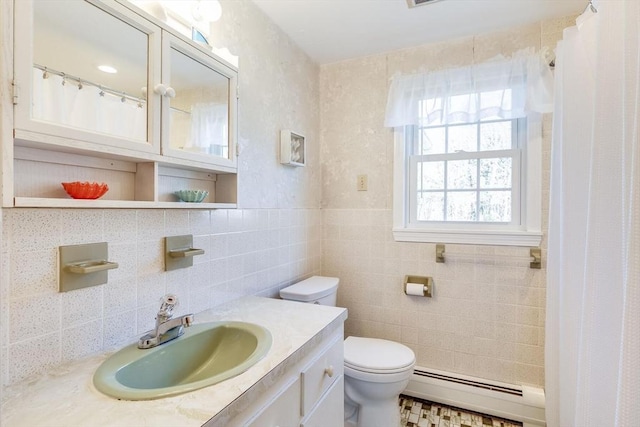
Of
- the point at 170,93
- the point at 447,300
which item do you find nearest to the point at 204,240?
the point at 170,93

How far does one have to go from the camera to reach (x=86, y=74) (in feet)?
2.82

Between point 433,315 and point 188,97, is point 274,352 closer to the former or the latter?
point 188,97

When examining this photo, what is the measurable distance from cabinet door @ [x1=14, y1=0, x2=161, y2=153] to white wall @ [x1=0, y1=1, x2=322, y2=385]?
261 millimetres

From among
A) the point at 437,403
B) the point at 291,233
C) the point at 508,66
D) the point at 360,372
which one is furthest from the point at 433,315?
the point at 508,66

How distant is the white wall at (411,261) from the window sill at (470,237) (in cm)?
4

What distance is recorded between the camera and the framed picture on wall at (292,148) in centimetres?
189

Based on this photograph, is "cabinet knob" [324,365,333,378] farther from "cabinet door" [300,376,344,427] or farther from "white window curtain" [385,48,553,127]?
"white window curtain" [385,48,553,127]

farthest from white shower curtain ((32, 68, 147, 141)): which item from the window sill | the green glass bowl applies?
the window sill

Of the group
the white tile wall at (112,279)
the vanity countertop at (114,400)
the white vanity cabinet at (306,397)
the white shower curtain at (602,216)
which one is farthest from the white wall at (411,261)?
the vanity countertop at (114,400)

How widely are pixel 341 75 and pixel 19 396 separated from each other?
7.47 ft

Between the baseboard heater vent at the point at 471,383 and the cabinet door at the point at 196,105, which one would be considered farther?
the baseboard heater vent at the point at 471,383

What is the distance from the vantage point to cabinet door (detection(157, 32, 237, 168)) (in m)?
1.03

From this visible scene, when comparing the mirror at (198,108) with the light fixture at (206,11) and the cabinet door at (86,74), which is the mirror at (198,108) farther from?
the light fixture at (206,11)

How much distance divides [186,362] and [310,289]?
85 cm
